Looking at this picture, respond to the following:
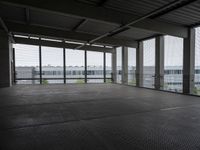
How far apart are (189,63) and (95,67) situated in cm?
801

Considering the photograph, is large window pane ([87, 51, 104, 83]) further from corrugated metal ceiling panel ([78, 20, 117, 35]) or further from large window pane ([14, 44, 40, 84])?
corrugated metal ceiling panel ([78, 20, 117, 35])

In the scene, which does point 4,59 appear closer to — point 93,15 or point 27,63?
point 27,63

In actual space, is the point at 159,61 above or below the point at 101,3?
below

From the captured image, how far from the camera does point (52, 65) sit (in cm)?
1216

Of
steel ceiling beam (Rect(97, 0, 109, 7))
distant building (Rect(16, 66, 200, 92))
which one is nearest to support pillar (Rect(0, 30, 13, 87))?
distant building (Rect(16, 66, 200, 92))

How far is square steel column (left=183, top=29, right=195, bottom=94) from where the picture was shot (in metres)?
6.79

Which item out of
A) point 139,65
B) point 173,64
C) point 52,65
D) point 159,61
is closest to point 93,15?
point 159,61

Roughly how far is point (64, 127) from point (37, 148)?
2.47 feet

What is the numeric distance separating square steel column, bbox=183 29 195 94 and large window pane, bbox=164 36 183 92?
0.34 m

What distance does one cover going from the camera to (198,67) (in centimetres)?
697

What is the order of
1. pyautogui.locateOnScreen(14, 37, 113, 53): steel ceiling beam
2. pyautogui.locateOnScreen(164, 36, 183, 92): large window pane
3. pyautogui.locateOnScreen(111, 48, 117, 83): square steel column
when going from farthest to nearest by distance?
pyautogui.locateOnScreen(111, 48, 117, 83): square steel column < pyautogui.locateOnScreen(14, 37, 113, 53): steel ceiling beam < pyautogui.locateOnScreen(164, 36, 183, 92): large window pane

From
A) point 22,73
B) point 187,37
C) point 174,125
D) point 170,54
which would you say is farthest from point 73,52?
point 174,125

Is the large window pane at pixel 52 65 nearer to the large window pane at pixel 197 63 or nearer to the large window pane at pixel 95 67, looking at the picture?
the large window pane at pixel 95 67

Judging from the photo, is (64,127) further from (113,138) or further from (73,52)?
(73,52)
